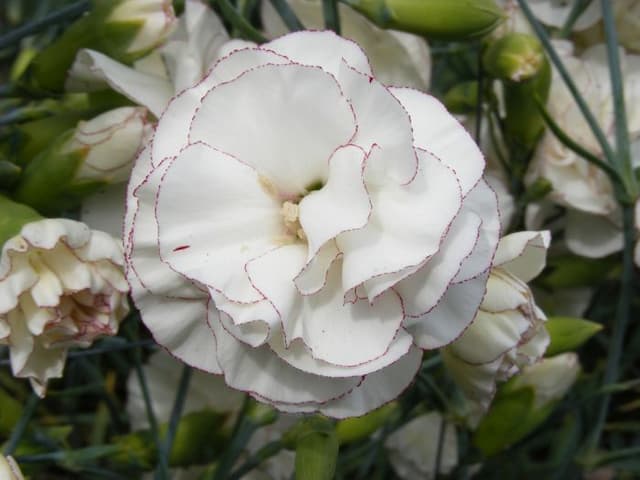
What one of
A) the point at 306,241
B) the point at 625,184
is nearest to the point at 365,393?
the point at 306,241

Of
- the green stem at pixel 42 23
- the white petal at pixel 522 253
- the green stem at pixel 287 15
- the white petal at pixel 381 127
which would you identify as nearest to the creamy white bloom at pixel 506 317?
the white petal at pixel 522 253

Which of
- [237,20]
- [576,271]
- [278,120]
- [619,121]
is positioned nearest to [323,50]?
[278,120]

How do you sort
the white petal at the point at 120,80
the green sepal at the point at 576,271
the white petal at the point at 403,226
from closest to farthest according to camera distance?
the white petal at the point at 403,226 → the white petal at the point at 120,80 → the green sepal at the point at 576,271

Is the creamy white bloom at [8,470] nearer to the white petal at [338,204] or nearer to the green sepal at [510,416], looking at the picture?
the white petal at [338,204]

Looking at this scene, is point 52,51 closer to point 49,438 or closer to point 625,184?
point 49,438

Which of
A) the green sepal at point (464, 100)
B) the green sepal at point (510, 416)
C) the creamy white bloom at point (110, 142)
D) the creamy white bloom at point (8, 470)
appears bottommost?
the green sepal at point (510, 416)

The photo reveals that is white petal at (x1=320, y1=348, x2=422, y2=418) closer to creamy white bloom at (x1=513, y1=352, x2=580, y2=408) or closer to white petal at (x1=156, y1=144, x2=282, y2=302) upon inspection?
white petal at (x1=156, y1=144, x2=282, y2=302)
